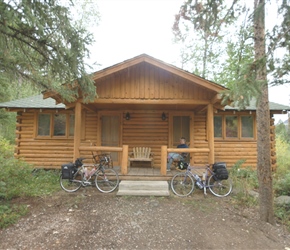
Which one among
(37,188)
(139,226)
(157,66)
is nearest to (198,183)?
(139,226)

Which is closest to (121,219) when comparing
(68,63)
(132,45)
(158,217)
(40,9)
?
(158,217)

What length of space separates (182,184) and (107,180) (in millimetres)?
2290

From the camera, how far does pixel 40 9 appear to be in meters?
4.09

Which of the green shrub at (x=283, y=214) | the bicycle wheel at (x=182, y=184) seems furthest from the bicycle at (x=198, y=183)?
the green shrub at (x=283, y=214)

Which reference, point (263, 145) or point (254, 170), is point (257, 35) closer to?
point (263, 145)

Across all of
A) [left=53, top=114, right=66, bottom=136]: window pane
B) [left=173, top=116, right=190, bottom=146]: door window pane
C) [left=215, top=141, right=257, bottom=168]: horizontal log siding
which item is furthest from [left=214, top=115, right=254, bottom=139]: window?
[left=53, top=114, right=66, bottom=136]: window pane

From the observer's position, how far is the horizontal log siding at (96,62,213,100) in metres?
6.38

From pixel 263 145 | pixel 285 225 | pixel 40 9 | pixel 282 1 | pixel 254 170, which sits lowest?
pixel 285 225

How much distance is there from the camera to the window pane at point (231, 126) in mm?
8898

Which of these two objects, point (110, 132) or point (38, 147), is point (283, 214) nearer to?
point (110, 132)

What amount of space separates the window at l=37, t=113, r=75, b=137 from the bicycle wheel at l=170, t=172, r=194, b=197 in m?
5.24

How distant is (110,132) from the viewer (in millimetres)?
8586

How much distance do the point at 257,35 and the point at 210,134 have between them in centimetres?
314

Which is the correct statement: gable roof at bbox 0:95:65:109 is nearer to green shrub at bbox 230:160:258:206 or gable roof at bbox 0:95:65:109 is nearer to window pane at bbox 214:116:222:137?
window pane at bbox 214:116:222:137
